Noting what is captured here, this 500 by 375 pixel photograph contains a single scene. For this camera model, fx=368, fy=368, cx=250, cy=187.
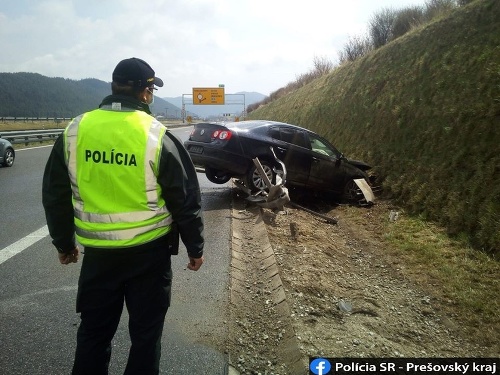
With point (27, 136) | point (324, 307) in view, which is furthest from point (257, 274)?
point (27, 136)

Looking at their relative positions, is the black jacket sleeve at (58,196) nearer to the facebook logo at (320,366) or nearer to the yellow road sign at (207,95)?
the facebook logo at (320,366)

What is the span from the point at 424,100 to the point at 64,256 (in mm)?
9531

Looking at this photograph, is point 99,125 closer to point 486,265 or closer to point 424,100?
point 486,265

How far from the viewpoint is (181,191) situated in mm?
2008

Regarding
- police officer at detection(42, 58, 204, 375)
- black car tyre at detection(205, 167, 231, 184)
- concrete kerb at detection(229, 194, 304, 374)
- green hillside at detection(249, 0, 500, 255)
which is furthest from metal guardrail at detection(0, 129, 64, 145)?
police officer at detection(42, 58, 204, 375)

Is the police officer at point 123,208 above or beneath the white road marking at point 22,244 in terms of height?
above

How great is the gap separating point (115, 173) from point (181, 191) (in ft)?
1.15

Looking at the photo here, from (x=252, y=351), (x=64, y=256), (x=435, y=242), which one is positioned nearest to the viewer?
(x=64, y=256)

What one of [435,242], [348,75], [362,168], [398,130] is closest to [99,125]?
[435,242]

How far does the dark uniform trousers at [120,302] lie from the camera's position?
198 centimetres

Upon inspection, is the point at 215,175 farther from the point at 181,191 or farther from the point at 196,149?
the point at 181,191

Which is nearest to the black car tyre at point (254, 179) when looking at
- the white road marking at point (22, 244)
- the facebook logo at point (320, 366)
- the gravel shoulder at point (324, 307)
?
the gravel shoulder at point (324, 307)

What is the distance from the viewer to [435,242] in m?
5.59

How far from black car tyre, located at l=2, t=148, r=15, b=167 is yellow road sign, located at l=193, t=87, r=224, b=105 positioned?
33402mm
